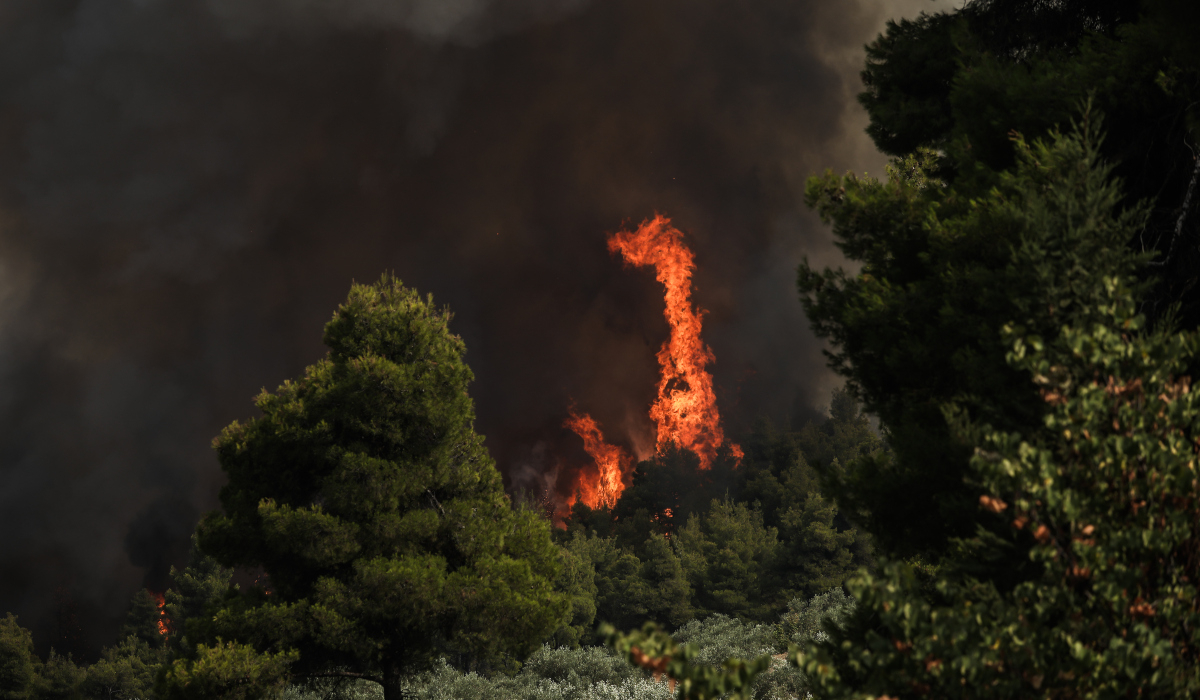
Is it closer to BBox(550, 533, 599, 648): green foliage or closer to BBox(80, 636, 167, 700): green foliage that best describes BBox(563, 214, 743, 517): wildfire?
BBox(550, 533, 599, 648): green foliage

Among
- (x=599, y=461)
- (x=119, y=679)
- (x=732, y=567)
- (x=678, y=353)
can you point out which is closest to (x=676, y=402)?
(x=678, y=353)

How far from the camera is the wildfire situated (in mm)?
84750

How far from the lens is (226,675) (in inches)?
414

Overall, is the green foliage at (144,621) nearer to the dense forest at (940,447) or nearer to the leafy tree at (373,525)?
the dense forest at (940,447)

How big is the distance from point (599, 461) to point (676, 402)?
12.6 m

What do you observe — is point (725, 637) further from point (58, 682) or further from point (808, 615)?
point (58, 682)

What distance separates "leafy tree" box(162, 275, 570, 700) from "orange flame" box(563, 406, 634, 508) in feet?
232

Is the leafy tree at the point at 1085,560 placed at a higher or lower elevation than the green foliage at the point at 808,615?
lower

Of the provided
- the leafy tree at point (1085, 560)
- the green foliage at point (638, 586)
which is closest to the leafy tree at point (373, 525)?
the leafy tree at point (1085, 560)

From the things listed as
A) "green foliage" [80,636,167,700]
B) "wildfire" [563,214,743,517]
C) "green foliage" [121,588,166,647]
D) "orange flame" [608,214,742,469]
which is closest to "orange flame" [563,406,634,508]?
"wildfire" [563,214,743,517]

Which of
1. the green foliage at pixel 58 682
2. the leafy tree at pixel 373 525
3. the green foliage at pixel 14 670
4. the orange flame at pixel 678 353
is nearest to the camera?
the leafy tree at pixel 373 525

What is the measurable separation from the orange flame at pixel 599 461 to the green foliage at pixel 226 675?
238 ft

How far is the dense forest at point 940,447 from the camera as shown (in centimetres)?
336

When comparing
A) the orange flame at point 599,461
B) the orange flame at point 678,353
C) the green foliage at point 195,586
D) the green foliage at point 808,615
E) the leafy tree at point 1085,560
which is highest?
the orange flame at point 678,353
